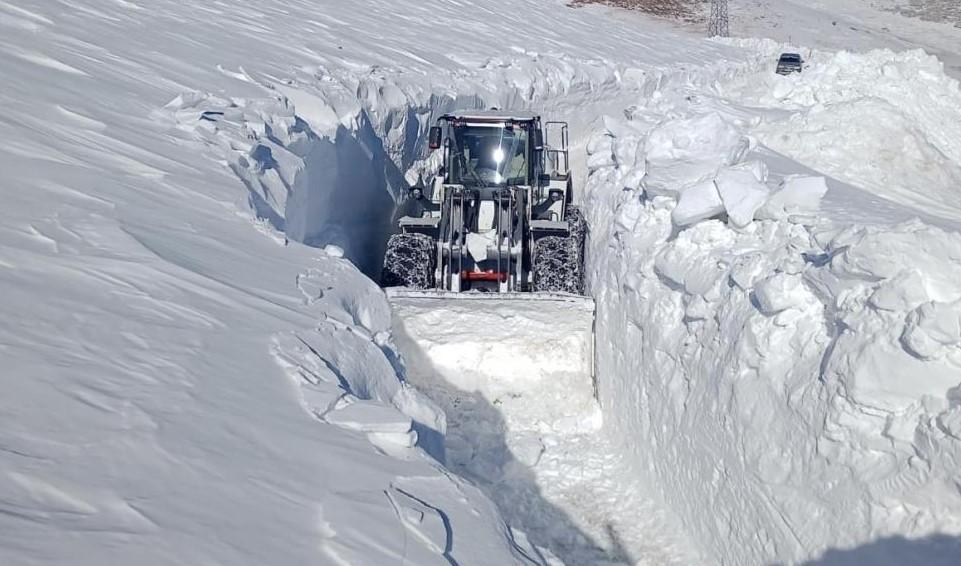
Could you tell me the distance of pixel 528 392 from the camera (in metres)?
7.78

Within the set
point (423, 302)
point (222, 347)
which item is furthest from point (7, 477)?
point (423, 302)

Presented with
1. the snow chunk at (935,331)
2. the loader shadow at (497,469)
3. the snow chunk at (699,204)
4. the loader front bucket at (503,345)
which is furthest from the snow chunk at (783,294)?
the loader front bucket at (503,345)

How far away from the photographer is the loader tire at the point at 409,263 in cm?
821

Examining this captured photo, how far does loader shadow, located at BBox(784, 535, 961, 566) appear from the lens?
3824 mm

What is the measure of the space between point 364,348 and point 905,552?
8.72 feet

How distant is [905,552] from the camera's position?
3.95 metres

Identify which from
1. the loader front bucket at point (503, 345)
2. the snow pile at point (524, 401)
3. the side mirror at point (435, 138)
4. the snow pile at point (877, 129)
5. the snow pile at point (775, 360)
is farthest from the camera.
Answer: the snow pile at point (877, 129)

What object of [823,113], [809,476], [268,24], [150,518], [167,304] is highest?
[268,24]

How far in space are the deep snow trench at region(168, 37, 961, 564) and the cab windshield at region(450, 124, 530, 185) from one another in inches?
33.9

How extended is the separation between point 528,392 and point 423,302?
119 cm

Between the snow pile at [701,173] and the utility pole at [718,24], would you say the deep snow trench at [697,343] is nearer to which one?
the snow pile at [701,173]

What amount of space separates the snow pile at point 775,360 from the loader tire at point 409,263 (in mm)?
1659

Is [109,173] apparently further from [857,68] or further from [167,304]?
[857,68]

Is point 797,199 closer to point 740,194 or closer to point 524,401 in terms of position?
point 740,194
